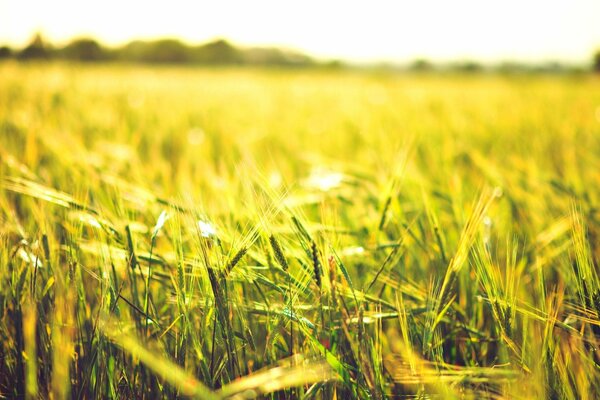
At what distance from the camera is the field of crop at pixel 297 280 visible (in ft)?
1.28

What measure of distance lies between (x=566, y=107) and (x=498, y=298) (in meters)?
2.68

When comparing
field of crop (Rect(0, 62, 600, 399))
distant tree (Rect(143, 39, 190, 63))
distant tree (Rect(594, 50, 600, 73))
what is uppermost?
distant tree (Rect(143, 39, 190, 63))

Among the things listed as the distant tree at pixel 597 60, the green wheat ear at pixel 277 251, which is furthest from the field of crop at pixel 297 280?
the distant tree at pixel 597 60

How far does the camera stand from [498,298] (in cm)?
41

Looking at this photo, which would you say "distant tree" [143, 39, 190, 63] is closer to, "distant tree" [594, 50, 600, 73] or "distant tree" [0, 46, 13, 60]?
"distant tree" [0, 46, 13, 60]

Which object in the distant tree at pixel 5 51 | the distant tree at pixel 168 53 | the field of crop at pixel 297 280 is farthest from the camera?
the distant tree at pixel 168 53

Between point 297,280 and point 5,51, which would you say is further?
point 5,51

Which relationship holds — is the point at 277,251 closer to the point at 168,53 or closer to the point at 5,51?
the point at 5,51

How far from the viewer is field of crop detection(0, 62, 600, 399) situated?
0.39 meters

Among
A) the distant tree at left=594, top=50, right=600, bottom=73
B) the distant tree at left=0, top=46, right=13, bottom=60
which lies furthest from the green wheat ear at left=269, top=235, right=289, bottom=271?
the distant tree at left=594, top=50, right=600, bottom=73

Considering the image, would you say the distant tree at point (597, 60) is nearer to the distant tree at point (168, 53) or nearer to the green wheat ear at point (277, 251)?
the green wheat ear at point (277, 251)

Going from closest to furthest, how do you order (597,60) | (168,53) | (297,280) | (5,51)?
(297,280)
(5,51)
(597,60)
(168,53)

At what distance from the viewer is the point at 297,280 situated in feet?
1.39

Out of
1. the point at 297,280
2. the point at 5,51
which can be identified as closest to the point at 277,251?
the point at 297,280
